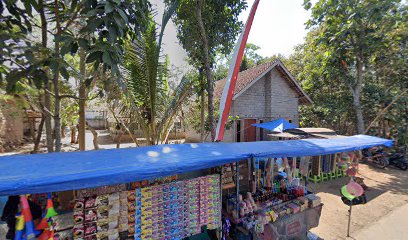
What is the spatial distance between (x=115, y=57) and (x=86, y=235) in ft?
7.78

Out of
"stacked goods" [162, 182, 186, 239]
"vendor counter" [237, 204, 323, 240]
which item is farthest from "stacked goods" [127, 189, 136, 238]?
"vendor counter" [237, 204, 323, 240]

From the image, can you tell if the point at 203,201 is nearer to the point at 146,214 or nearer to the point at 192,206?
the point at 192,206

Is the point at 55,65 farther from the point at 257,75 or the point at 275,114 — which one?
the point at 275,114

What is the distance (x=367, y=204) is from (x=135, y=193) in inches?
324

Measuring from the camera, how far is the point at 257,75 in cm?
1330

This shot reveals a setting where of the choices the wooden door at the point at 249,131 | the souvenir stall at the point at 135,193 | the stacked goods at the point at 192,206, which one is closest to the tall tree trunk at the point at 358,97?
the wooden door at the point at 249,131

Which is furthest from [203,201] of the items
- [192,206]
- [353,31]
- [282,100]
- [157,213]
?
[353,31]

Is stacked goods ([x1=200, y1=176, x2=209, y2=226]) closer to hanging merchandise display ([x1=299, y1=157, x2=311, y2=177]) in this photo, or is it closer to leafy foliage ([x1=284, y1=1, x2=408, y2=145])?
hanging merchandise display ([x1=299, y1=157, x2=311, y2=177])

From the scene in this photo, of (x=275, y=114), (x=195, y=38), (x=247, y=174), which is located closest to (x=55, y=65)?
(x=247, y=174)

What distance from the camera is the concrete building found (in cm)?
1358

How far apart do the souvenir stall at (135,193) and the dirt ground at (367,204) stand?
232cm

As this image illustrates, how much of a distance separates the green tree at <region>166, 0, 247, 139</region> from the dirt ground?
4214 millimetres

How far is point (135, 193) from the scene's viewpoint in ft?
10.1

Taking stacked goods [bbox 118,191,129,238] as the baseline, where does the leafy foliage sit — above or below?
above
